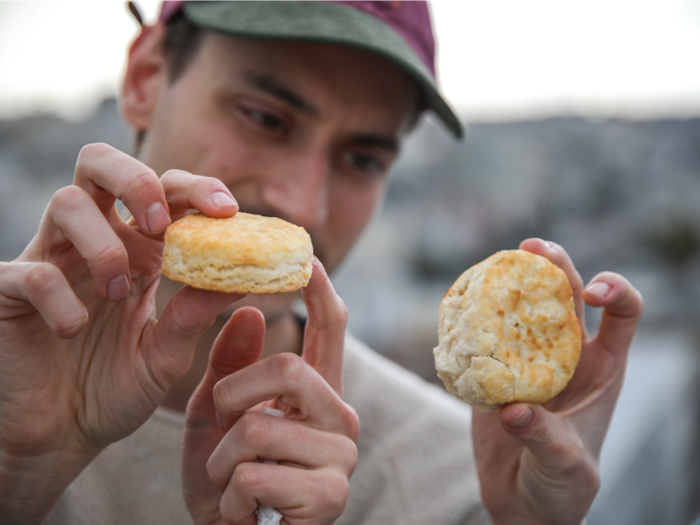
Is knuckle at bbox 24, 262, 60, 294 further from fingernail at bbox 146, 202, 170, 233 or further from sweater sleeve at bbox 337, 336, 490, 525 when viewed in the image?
sweater sleeve at bbox 337, 336, 490, 525

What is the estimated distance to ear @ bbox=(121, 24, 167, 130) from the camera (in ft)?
7.18

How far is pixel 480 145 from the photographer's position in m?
29.1

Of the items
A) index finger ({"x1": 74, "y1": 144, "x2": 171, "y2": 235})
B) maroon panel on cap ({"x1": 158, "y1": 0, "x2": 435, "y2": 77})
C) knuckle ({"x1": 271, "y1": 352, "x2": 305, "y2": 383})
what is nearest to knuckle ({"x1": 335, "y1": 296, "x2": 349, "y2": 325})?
knuckle ({"x1": 271, "y1": 352, "x2": 305, "y2": 383})

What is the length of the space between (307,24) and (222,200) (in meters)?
1.03

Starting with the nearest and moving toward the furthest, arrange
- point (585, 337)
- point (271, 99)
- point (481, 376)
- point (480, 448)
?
point (481, 376) < point (585, 337) < point (480, 448) < point (271, 99)

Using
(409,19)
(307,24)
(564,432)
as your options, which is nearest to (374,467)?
(564,432)

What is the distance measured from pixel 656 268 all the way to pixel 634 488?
2517 centimetres

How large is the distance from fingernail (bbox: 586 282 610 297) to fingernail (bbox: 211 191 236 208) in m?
1.02

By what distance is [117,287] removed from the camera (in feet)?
3.37

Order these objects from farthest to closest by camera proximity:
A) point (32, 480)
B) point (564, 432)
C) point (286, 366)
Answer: point (564, 432), point (32, 480), point (286, 366)

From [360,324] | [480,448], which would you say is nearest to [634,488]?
[480,448]

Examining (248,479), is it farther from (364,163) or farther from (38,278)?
(364,163)

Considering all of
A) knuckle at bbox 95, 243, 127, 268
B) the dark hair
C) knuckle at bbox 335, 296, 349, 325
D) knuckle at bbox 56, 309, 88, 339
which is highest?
the dark hair

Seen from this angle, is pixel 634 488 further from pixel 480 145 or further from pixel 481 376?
pixel 480 145
